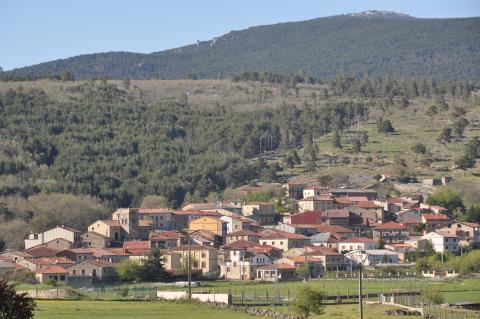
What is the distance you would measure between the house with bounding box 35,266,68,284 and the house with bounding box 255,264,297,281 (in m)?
13.7

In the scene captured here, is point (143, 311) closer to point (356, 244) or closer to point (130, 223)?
point (356, 244)

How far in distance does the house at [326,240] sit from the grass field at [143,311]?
37872 millimetres

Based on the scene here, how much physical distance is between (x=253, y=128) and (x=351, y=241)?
6425 centimetres

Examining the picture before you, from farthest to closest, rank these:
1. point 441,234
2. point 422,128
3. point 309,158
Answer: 1. point 422,128
2. point 309,158
3. point 441,234

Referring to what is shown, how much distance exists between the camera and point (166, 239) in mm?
103688

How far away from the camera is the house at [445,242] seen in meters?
104

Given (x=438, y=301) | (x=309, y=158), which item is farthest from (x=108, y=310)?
(x=309, y=158)

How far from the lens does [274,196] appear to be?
415ft

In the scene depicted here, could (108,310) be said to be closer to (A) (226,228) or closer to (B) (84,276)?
(B) (84,276)

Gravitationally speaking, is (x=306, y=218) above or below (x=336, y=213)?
below

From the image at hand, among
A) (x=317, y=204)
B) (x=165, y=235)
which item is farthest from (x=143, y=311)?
(x=317, y=204)

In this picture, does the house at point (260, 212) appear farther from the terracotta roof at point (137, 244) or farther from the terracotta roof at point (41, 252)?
the terracotta roof at point (41, 252)

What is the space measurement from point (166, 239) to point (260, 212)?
15841mm

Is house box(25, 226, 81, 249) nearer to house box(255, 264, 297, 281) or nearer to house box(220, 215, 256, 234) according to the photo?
house box(220, 215, 256, 234)
